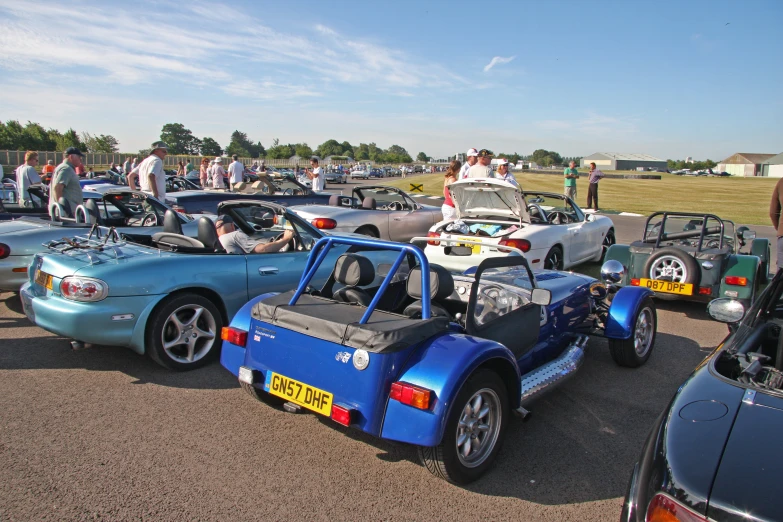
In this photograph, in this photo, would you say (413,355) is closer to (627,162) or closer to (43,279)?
(43,279)

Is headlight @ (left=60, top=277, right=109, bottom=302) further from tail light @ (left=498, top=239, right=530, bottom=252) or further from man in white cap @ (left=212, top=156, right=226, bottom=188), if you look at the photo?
man in white cap @ (left=212, top=156, right=226, bottom=188)

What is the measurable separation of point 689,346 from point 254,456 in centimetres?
468

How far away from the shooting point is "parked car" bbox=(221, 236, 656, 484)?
113 inches

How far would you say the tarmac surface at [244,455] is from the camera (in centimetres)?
282

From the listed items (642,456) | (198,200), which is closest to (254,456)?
(642,456)

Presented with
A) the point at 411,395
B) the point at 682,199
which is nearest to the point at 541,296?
the point at 411,395

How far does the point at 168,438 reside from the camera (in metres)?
3.48

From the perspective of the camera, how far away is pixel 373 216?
9.95m

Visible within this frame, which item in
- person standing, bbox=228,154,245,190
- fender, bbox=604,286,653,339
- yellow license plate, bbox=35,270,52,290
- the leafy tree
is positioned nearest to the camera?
yellow license plate, bbox=35,270,52,290

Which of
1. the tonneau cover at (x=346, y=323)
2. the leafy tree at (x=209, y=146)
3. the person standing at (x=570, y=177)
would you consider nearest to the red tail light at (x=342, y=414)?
the tonneau cover at (x=346, y=323)

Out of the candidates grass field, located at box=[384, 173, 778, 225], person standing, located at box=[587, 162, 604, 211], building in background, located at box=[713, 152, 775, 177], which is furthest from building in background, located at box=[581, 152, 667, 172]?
person standing, located at box=[587, 162, 604, 211]

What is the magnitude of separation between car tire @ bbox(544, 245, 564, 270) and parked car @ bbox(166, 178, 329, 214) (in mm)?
5582

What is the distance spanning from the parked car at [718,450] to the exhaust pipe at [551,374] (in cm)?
109

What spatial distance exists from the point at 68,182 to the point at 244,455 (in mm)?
6240
